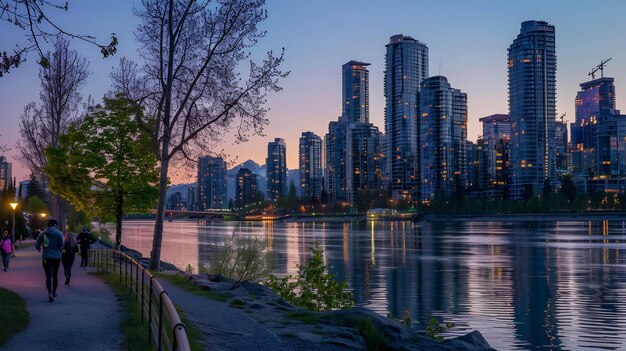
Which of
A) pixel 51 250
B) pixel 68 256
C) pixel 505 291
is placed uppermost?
pixel 51 250

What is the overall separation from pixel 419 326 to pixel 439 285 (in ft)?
49.0

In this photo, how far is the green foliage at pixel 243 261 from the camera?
31.4 metres

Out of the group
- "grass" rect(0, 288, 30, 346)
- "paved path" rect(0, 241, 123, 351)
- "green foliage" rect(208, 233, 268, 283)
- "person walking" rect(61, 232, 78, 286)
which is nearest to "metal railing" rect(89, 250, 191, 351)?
"paved path" rect(0, 241, 123, 351)

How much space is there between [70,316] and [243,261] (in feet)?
56.3

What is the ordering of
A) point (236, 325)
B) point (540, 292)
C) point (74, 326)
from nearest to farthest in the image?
point (74, 326)
point (236, 325)
point (540, 292)

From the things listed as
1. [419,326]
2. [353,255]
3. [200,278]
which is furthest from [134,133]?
[353,255]

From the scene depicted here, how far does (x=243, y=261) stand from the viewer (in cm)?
3216

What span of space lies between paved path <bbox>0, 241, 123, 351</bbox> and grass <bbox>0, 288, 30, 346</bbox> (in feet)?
0.52

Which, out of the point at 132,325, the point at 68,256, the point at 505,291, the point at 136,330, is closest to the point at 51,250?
the point at 132,325

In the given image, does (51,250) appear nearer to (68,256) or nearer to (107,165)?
(68,256)

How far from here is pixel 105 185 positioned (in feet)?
135

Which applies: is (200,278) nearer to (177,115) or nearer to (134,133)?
(177,115)

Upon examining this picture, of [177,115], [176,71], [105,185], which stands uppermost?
[176,71]

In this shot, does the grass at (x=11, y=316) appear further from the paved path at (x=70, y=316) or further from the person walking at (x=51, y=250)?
the person walking at (x=51, y=250)
